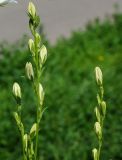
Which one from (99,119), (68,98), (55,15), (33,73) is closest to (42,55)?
(33,73)

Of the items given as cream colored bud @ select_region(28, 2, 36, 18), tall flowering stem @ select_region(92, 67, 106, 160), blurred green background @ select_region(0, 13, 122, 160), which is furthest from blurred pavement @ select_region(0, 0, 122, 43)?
cream colored bud @ select_region(28, 2, 36, 18)

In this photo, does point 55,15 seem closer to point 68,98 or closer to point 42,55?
point 68,98

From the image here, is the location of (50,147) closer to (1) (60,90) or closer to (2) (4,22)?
(1) (60,90)

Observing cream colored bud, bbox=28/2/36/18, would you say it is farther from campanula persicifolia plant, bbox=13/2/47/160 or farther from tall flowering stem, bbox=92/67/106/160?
tall flowering stem, bbox=92/67/106/160

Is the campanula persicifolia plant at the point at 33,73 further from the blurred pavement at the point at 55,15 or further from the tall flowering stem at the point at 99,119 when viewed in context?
the blurred pavement at the point at 55,15

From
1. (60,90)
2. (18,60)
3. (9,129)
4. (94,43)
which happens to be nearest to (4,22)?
(94,43)
